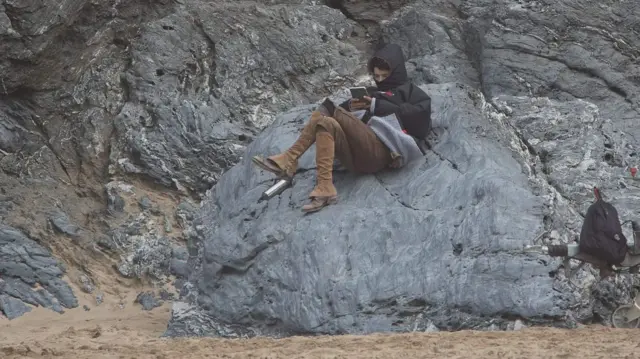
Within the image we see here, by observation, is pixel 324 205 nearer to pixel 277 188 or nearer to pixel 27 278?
pixel 277 188

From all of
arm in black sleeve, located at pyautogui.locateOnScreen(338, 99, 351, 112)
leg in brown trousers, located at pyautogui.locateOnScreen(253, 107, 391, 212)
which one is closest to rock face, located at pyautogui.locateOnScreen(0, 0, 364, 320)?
leg in brown trousers, located at pyautogui.locateOnScreen(253, 107, 391, 212)

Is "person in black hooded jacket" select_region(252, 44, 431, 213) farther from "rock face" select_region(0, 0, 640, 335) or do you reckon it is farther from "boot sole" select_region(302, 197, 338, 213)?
"rock face" select_region(0, 0, 640, 335)

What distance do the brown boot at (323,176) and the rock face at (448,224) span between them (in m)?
0.07

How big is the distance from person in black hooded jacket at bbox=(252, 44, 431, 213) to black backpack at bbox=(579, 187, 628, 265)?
1.47 metres

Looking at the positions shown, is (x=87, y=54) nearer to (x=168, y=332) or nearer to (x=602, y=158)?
(x=168, y=332)

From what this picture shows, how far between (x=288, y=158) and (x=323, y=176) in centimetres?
35

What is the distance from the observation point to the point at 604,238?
21.4 ft

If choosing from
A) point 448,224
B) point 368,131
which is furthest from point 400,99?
point 448,224

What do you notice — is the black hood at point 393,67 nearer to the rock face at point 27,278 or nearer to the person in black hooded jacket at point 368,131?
the person in black hooded jacket at point 368,131

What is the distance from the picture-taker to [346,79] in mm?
10070

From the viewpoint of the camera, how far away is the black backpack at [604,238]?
6.50 m

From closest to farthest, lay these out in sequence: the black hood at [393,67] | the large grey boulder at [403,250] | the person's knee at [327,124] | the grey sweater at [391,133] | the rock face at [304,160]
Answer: the large grey boulder at [403,250], the rock face at [304,160], the person's knee at [327,124], the grey sweater at [391,133], the black hood at [393,67]

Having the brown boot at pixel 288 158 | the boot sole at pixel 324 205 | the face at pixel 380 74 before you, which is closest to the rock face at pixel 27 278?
the brown boot at pixel 288 158

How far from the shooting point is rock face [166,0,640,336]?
6684 millimetres
